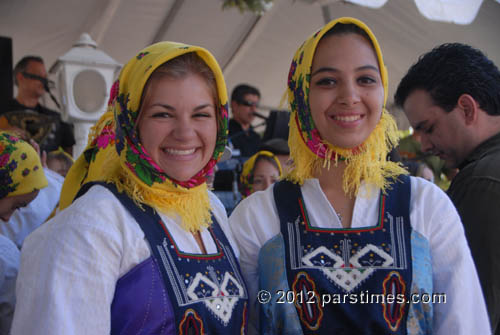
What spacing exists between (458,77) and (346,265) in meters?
1.08

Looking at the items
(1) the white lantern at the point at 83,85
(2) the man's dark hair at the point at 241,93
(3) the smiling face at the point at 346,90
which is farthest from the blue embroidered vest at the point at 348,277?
(2) the man's dark hair at the point at 241,93

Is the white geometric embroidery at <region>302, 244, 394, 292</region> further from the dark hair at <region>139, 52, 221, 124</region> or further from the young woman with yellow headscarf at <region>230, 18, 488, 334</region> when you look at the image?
the dark hair at <region>139, 52, 221, 124</region>

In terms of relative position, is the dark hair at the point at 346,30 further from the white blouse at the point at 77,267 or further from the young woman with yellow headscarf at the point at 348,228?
the white blouse at the point at 77,267

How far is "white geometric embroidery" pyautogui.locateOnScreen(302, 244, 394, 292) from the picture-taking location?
1506 mm

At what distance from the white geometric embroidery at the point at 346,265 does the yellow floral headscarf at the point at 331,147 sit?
0.23 m

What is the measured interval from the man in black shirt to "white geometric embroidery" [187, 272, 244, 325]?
0.93 meters

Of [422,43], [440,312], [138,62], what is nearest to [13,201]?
[138,62]

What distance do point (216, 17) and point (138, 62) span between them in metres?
4.97

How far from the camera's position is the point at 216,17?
627 centimetres

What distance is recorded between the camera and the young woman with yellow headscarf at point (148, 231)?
1250 millimetres

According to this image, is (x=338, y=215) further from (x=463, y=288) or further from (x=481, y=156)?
(x=481, y=156)

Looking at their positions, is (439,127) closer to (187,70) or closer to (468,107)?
(468,107)

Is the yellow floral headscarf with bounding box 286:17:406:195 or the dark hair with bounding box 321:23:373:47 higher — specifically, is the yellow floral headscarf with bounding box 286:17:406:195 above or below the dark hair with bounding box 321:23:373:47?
below

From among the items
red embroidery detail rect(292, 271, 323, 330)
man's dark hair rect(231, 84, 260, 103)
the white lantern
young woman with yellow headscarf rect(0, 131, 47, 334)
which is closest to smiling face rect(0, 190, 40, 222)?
young woman with yellow headscarf rect(0, 131, 47, 334)
